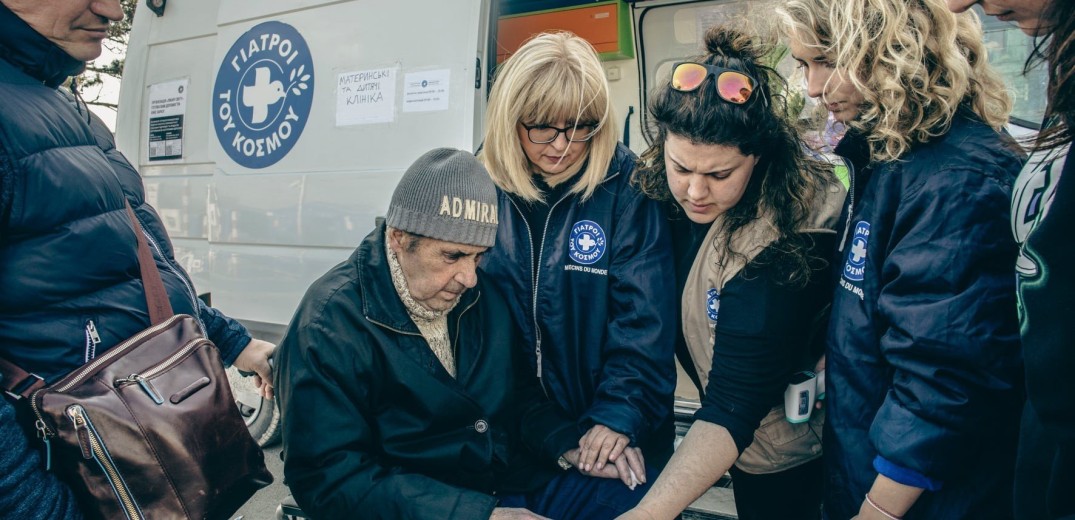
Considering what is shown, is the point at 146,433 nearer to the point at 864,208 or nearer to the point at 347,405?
the point at 347,405

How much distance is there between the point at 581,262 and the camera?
5.85 feet

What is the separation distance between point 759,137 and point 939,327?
638mm

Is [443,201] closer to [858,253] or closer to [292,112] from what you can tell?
[858,253]

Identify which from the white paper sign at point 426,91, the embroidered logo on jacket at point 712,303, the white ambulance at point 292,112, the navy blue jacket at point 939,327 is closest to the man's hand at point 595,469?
the embroidered logo on jacket at point 712,303

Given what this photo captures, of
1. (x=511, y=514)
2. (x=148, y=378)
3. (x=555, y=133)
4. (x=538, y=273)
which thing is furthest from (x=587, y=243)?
(x=148, y=378)

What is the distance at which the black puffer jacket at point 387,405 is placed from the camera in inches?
56.2

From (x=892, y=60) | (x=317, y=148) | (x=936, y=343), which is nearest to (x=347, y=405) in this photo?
(x=936, y=343)

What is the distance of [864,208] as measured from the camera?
1.38 meters

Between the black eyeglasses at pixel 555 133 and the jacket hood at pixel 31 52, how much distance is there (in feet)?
3.43

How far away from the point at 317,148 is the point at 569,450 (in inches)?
78.6

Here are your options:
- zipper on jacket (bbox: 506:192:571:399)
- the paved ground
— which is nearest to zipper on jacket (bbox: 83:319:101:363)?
zipper on jacket (bbox: 506:192:571:399)

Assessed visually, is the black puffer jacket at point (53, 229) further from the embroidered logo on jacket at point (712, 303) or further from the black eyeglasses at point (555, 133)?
the embroidered logo on jacket at point (712, 303)

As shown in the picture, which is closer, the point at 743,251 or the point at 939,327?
the point at 939,327

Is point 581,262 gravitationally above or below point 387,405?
above
